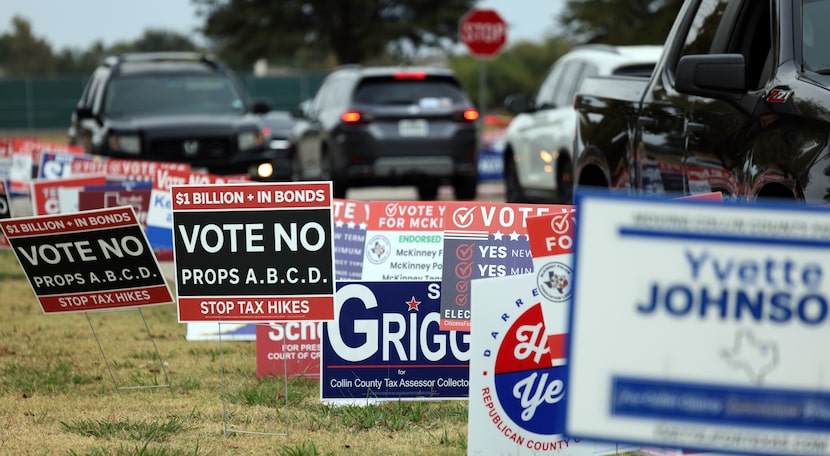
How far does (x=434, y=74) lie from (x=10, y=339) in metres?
10.3

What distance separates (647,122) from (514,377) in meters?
2.60

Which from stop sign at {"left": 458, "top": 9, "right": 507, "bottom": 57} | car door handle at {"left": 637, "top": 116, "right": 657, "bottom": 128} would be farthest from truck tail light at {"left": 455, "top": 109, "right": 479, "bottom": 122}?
car door handle at {"left": 637, "top": 116, "right": 657, "bottom": 128}

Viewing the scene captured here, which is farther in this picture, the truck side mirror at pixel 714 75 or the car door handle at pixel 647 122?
the car door handle at pixel 647 122

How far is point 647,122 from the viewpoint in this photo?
7344 mm

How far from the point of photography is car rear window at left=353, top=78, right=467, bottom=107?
17.9 m

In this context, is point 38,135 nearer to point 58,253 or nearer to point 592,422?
point 58,253

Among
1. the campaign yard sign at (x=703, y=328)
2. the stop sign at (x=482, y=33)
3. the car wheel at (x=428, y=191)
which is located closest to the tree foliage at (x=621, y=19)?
the stop sign at (x=482, y=33)

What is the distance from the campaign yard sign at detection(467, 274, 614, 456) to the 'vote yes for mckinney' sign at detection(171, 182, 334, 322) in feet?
2.49

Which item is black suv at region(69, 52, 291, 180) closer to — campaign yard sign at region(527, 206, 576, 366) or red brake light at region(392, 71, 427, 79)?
red brake light at region(392, 71, 427, 79)

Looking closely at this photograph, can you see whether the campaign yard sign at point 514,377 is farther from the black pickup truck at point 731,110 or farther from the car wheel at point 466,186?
the car wheel at point 466,186

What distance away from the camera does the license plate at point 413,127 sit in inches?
696

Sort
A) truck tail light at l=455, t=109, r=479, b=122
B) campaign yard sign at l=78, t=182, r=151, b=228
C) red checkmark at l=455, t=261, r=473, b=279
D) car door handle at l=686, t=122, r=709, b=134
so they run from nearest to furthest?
red checkmark at l=455, t=261, r=473, b=279 < car door handle at l=686, t=122, r=709, b=134 < campaign yard sign at l=78, t=182, r=151, b=228 < truck tail light at l=455, t=109, r=479, b=122

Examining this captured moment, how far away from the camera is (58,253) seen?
655cm

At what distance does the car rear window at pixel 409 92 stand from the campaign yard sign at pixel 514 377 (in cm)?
1282
